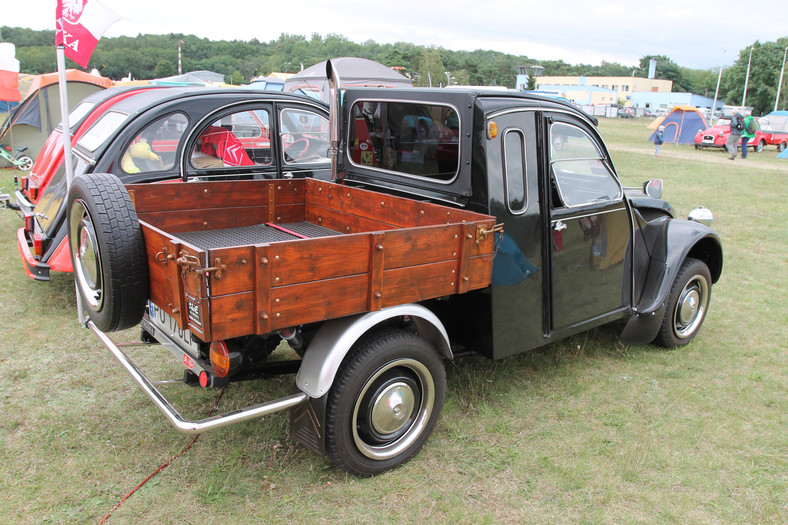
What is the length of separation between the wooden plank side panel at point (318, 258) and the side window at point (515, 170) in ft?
3.75

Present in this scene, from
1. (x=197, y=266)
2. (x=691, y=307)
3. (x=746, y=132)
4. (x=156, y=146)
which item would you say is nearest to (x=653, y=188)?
(x=691, y=307)

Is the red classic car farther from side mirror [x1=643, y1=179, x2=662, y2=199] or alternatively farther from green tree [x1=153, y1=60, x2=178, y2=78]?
green tree [x1=153, y1=60, x2=178, y2=78]

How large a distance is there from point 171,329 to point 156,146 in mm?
3078

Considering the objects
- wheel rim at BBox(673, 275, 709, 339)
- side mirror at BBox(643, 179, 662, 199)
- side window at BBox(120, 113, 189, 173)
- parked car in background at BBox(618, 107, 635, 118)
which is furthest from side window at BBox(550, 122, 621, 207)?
parked car in background at BBox(618, 107, 635, 118)

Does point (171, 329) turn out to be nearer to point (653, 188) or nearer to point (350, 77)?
point (653, 188)

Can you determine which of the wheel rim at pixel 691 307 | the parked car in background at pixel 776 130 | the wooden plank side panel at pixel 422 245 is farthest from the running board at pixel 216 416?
the parked car in background at pixel 776 130

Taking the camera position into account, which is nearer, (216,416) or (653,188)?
(216,416)

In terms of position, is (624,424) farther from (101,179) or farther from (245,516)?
(101,179)

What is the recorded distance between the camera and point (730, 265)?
7109 mm

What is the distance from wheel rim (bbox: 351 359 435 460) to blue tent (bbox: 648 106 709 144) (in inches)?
962

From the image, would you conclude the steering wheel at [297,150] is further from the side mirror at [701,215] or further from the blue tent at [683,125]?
the blue tent at [683,125]

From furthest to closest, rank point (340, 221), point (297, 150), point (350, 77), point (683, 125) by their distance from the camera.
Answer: point (683, 125) < point (350, 77) < point (297, 150) < point (340, 221)

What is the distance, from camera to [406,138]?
3775 millimetres

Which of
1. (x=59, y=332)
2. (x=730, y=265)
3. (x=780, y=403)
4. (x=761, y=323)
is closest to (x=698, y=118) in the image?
(x=730, y=265)
